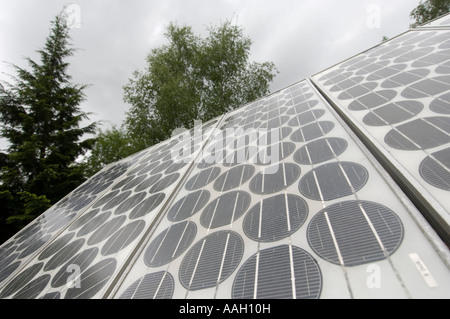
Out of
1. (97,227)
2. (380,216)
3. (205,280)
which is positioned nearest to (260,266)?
(205,280)

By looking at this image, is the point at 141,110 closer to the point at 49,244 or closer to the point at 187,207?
the point at 49,244

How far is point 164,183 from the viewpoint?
200 inches

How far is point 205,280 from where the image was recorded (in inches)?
81.5

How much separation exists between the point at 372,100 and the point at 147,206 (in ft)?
17.5

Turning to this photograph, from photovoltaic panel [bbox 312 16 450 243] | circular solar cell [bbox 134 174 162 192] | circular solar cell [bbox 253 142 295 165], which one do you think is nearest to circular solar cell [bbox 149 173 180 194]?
circular solar cell [bbox 134 174 162 192]

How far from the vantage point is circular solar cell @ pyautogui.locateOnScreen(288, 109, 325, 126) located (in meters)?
4.59

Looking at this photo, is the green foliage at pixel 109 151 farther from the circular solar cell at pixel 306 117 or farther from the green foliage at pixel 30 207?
the circular solar cell at pixel 306 117

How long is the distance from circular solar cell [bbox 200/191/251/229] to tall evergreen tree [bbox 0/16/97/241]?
10593 mm

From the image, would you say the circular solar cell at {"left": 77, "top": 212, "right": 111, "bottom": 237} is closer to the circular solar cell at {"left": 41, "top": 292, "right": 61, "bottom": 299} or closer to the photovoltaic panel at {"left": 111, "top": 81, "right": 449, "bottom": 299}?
the circular solar cell at {"left": 41, "top": 292, "right": 61, "bottom": 299}

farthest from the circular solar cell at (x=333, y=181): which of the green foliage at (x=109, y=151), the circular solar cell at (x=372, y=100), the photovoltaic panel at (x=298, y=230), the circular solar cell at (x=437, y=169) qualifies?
the green foliage at (x=109, y=151)

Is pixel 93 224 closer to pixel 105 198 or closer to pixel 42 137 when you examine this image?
pixel 105 198

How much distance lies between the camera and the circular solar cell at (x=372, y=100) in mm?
3967

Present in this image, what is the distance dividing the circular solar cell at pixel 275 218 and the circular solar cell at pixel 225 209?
20 cm

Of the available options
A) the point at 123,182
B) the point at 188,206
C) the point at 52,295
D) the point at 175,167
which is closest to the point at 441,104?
the point at 188,206
